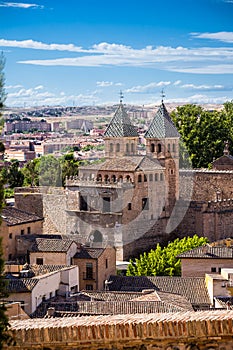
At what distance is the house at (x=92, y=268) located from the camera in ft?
89.6

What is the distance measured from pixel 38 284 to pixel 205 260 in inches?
288

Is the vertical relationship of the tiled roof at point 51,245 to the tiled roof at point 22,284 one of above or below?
above

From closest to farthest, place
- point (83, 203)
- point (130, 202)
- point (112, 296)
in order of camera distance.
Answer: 1. point (112, 296)
2. point (130, 202)
3. point (83, 203)

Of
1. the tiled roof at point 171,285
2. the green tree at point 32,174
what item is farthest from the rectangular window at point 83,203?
the green tree at point 32,174

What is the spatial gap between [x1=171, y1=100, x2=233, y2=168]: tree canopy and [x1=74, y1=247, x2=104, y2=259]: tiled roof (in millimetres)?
25015

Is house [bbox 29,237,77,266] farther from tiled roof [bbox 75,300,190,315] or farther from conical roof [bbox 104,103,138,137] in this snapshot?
conical roof [bbox 104,103,138,137]

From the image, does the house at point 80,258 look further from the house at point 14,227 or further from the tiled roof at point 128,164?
the tiled roof at point 128,164

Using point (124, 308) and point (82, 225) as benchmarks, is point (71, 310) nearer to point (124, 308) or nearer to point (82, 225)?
point (124, 308)

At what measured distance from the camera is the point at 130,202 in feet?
119

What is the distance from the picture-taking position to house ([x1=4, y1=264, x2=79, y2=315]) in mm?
20703

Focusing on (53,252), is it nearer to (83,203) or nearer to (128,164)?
(83,203)

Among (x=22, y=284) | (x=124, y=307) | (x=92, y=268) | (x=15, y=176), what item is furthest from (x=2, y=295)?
(x=15, y=176)

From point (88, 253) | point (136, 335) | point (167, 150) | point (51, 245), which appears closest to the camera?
point (136, 335)

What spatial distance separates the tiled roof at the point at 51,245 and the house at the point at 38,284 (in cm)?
267
